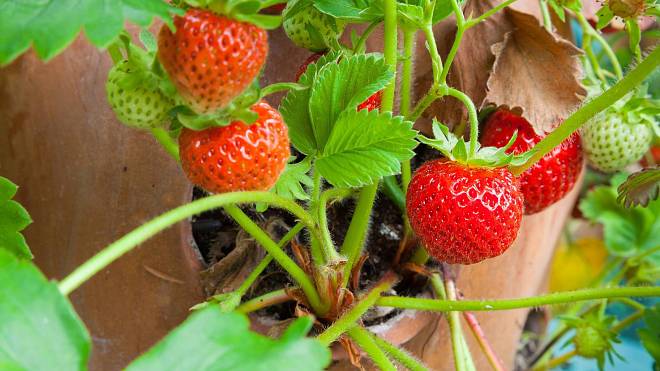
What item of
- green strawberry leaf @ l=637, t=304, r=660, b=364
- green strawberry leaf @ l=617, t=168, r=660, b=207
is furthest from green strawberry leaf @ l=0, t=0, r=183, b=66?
green strawberry leaf @ l=637, t=304, r=660, b=364

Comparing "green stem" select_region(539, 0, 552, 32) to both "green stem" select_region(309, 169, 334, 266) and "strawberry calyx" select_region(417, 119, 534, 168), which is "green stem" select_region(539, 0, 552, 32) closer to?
"strawberry calyx" select_region(417, 119, 534, 168)

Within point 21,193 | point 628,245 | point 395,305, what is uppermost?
point 21,193

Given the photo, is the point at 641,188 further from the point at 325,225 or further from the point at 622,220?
the point at 622,220

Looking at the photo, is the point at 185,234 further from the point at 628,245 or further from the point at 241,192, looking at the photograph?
the point at 628,245

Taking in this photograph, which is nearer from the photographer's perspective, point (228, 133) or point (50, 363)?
point (50, 363)

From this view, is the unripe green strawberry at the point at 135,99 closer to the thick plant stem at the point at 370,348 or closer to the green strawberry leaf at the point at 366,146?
the green strawberry leaf at the point at 366,146

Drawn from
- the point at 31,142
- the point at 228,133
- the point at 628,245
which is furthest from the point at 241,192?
the point at 628,245

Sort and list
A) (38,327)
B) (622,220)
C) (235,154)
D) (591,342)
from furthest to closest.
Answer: (622,220)
(591,342)
(235,154)
(38,327)

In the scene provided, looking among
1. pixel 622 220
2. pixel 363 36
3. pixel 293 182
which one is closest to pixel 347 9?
pixel 363 36
